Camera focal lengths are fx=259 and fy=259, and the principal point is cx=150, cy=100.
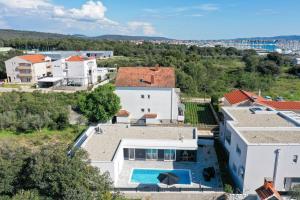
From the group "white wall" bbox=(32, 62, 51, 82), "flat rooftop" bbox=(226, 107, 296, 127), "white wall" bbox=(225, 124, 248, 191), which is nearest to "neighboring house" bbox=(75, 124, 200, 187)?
"white wall" bbox=(225, 124, 248, 191)

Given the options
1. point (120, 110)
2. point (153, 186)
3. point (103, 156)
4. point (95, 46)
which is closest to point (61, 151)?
point (103, 156)

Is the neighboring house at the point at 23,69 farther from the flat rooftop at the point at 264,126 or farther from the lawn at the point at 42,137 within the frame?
the flat rooftop at the point at 264,126

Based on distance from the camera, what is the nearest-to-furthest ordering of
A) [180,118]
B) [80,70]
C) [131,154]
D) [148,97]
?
1. [131,154]
2. [148,97]
3. [180,118]
4. [80,70]

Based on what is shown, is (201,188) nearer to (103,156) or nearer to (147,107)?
(103,156)

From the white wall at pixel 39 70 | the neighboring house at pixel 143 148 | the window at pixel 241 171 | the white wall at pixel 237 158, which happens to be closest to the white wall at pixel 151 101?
the neighboring house at pixel 143 148

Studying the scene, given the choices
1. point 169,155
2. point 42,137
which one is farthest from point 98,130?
point 169,155

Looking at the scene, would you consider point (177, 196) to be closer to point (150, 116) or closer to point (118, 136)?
point (118, 136)

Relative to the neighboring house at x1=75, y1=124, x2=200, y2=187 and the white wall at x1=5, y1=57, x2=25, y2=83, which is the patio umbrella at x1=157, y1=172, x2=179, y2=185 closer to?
the neighboring house at x1=75, y1=124, x2=200, y2=187
